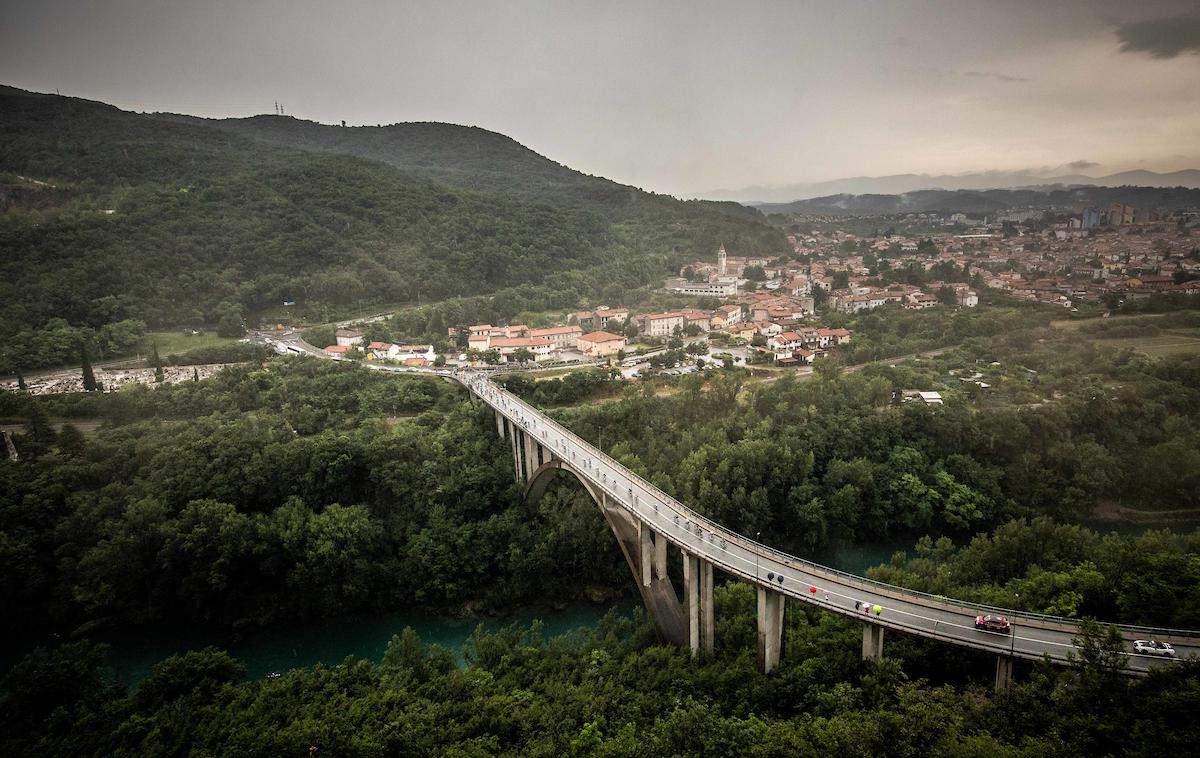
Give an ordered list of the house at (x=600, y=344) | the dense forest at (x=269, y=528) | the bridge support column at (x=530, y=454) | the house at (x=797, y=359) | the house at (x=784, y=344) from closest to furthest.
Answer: the dense forest at (x=269, y=528) → the bridge support column at (x=530, y=454) → the house at (x=797, y=359) → the house at (x=784, y=344) → the house at (x=600, y=344)

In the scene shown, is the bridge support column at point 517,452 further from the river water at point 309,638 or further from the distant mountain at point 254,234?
the distant mountain at point 254,234

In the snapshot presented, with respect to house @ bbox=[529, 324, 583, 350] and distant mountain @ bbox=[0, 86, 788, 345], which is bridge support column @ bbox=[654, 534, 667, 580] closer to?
house @ bbox=[529, 324, 583, 350]

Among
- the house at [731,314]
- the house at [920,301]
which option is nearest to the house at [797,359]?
the house at [731,314]

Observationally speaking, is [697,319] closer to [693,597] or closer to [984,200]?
[693,597]

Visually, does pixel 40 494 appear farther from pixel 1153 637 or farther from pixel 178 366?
pixel 1153 637

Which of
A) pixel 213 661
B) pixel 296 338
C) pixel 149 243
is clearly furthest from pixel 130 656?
pixel 149 243
